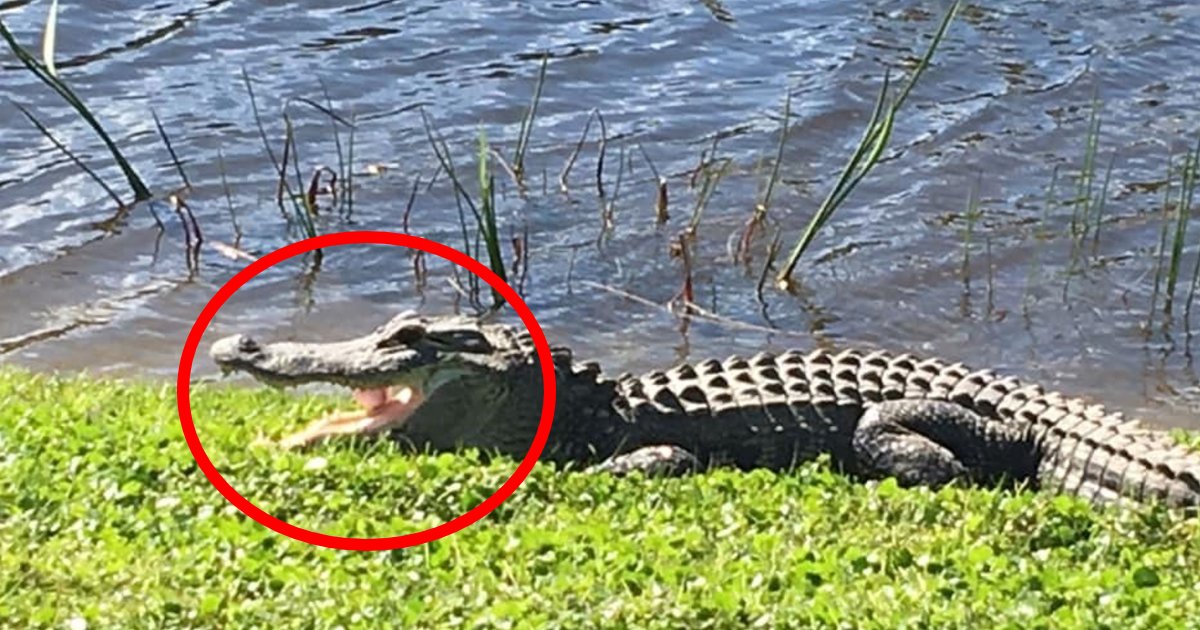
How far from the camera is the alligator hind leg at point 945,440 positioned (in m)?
6.99

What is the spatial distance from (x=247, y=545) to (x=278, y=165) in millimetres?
6382

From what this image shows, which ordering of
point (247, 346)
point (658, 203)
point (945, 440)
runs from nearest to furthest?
point (247, 346), point (945, 440), point (658, 203)

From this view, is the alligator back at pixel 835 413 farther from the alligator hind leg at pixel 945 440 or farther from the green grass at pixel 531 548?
the green grass at pixel 531 548

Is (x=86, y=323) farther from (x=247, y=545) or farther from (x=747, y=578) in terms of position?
(x=747, y=578)

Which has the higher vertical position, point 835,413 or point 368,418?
point 368,418

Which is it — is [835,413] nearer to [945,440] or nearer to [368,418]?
[945,440]

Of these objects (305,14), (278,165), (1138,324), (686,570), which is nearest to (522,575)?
(686,570)

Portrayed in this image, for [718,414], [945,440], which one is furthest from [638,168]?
[945,440]

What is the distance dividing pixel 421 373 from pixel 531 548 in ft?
5.54

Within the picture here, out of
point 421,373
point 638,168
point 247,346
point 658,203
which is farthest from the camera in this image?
point 638,168

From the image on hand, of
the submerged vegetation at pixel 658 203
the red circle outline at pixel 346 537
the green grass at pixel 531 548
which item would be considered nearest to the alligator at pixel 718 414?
the green grass at pixel 531 548

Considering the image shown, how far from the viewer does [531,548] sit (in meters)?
5.42

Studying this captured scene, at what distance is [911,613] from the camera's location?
16.2 ft

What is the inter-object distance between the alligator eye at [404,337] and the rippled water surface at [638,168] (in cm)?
230
